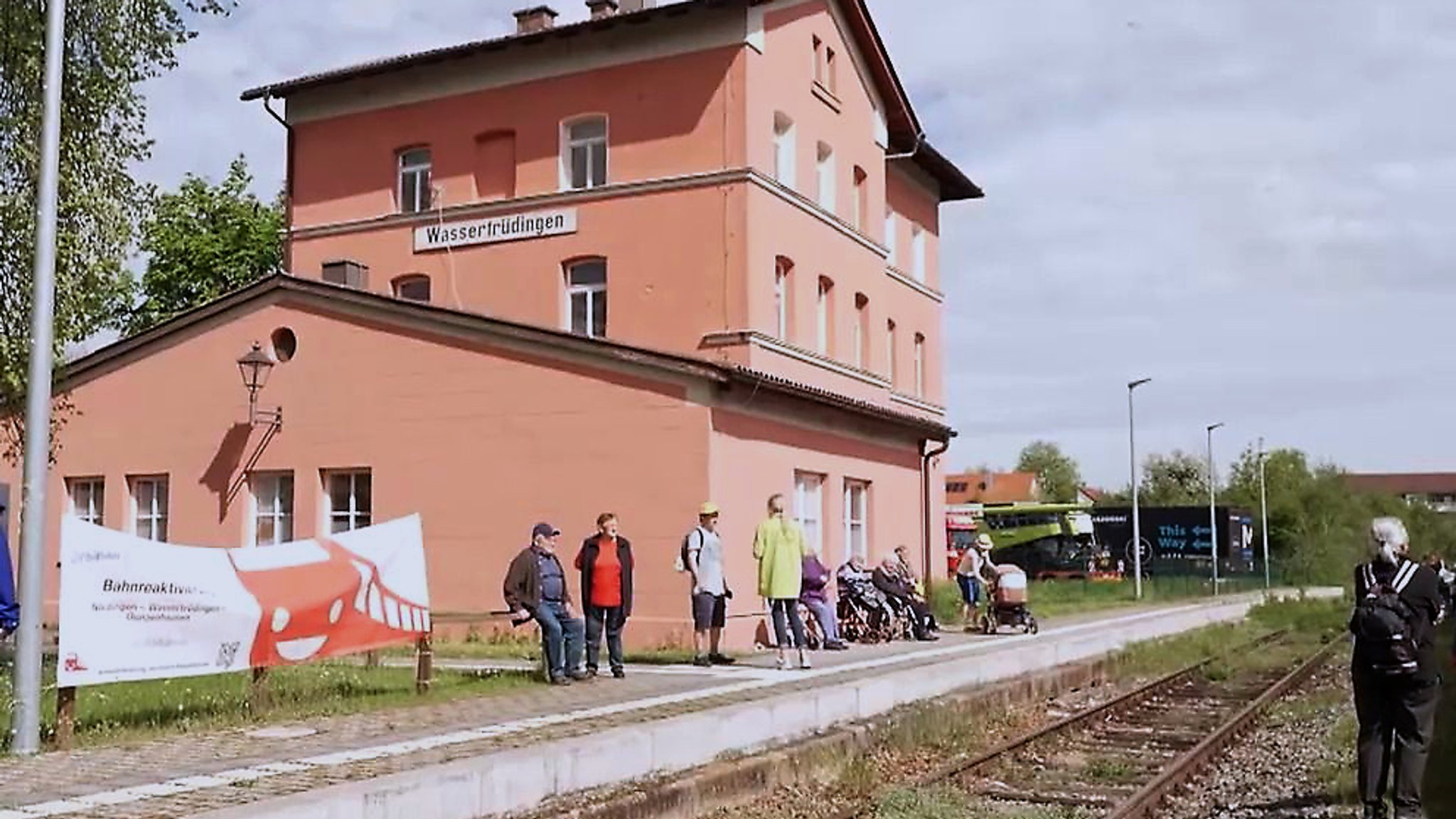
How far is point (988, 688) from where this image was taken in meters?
16.3

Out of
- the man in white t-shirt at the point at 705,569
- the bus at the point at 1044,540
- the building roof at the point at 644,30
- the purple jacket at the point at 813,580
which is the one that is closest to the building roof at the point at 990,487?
the bus at the point at 1044,540

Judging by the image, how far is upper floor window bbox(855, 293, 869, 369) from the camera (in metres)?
28.5

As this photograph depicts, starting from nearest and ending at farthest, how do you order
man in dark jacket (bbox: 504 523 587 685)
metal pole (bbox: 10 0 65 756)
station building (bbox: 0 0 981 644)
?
metal pole (bbox: 10 0 65 756)
man in dark jacket (bbox: 504 523 587 685)
station building (bbox: 0 0 981 644)

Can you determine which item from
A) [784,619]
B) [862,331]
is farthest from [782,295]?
[784,619]

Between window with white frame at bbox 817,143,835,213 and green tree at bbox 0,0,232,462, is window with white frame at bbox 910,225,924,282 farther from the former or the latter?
green tree at bbox 0,0,232,462

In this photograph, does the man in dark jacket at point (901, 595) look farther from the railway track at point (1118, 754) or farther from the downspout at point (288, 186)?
the downspout at point (288, 186)

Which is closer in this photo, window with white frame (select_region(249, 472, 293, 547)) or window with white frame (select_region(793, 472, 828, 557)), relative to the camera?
window with white frame (select_region(793, 472, 828, 557))

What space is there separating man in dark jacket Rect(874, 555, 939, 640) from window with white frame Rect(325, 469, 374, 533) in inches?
284

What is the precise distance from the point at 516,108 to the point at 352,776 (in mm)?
20022

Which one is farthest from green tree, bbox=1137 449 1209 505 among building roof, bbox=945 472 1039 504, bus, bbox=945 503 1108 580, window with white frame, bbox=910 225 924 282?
window with white frame, bbox=910 225 924 282

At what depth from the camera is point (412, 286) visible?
2780 centimetres

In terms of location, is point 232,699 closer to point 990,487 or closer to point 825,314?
point 825,314

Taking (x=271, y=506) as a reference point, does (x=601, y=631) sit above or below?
below

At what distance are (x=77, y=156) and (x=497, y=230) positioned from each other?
11.9 m
